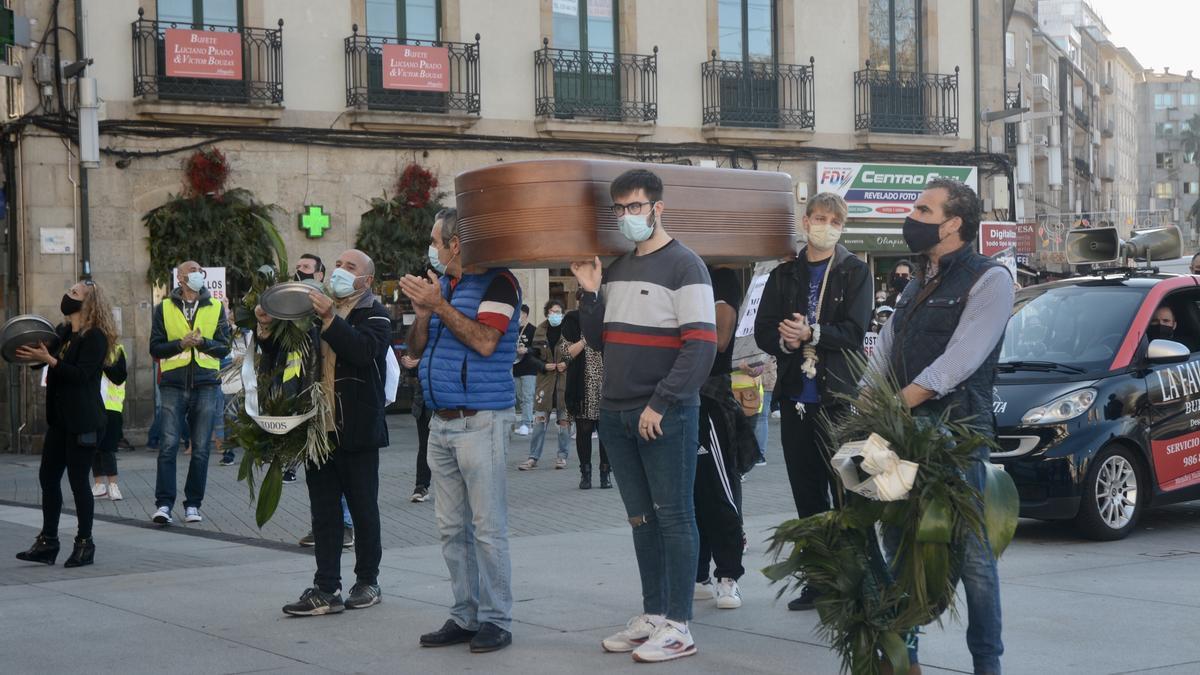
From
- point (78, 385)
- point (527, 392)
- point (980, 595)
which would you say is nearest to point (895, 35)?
point (527, 392)

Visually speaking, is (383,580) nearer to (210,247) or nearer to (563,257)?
(563,257)

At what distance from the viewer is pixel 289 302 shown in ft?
23.4

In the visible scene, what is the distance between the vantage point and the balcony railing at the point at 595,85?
77.7ft

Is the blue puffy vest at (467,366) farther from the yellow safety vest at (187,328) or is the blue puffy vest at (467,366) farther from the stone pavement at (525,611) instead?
the yellow safety vest at (187,328)

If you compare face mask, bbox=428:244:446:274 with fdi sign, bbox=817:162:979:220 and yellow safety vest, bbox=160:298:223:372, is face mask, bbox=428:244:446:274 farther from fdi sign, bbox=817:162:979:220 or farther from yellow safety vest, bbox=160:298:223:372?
fdi sign, bbox=817:162:979:220

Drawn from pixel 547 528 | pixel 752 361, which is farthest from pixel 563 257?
pixel 547 528

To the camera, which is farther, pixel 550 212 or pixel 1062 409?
pixel 1062 409

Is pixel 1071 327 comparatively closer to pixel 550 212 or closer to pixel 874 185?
pixel 550 212

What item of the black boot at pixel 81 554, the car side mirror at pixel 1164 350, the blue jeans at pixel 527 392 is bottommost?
the black boot at pixel 81 554

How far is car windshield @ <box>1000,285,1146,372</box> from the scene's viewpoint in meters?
9.80

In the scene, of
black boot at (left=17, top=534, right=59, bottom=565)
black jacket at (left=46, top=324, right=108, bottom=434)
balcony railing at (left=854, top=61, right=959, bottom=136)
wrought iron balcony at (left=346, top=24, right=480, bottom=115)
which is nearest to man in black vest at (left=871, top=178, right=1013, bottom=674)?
black jacket at (left=46, top=324, right=108, bottom=434)

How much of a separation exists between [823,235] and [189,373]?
621cm

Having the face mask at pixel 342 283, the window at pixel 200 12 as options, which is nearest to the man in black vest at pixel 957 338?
the face mask at pixel 342 283

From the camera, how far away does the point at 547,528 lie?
10.8 meters
